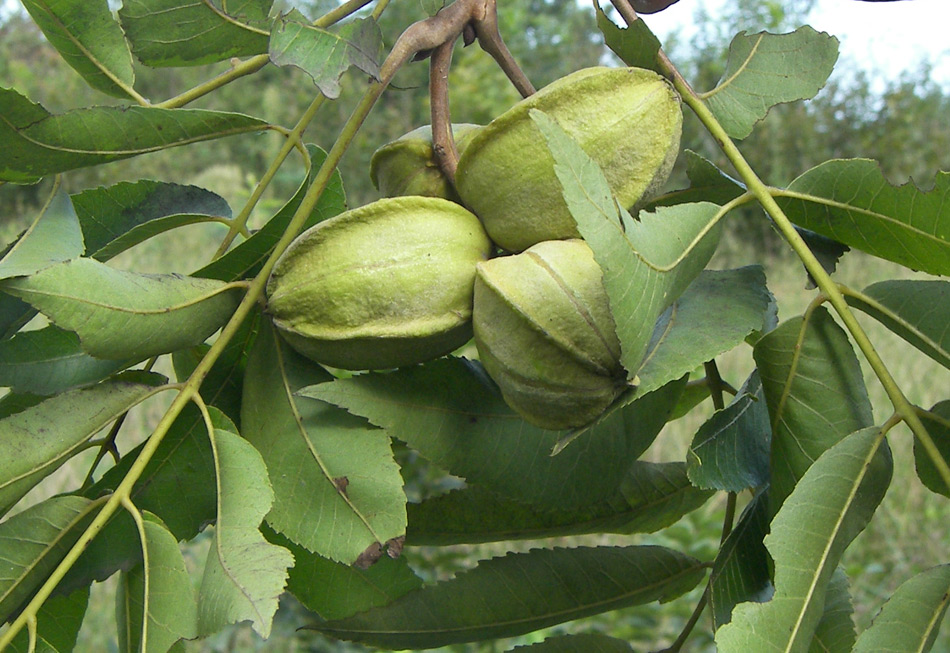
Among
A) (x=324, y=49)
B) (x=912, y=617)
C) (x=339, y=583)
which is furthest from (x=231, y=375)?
(x=912, y=617)

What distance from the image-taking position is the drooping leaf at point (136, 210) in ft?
3.42

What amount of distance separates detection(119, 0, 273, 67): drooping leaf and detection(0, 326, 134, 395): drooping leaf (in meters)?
0.32

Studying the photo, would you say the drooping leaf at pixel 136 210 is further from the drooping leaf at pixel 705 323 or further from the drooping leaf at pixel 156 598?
the drooping leaf at pixel 705 323

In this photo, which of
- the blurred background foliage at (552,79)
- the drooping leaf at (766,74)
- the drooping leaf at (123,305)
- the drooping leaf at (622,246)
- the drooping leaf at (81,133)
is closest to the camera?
the drooping leaf at (622,246)

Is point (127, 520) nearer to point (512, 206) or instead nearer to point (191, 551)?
point (512, 206)

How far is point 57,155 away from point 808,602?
0.82 metres

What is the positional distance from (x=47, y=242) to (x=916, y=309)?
0.86m

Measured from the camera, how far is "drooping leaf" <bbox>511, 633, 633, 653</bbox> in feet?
3.33

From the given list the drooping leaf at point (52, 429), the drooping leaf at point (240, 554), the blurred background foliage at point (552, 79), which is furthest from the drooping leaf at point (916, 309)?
the blurred background foliage at point (552, 79)

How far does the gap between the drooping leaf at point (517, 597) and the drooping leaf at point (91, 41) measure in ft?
2.11

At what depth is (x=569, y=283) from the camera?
0.77 meters

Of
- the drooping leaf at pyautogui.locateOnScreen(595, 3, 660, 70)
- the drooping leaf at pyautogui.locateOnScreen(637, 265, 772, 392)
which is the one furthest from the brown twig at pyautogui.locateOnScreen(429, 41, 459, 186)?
the drooping leaf at pyautogui.locateOnScreen(637, 265, 772, 392)

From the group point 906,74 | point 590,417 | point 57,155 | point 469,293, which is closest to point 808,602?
point 590,417

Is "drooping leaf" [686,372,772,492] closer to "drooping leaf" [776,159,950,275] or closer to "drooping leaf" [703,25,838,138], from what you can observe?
"drooping leaf" [776,159,950,275]
